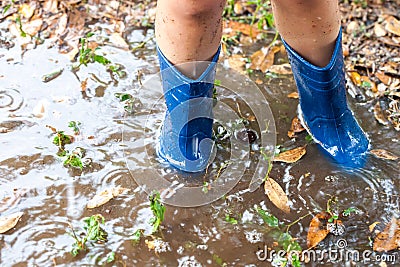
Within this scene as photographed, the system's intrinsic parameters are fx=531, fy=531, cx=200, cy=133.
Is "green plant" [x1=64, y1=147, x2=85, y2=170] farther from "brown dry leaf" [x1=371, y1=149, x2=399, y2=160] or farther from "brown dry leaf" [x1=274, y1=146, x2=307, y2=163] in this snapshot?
"brown dry leaf" [x1=371, y1=149, x2=399, y2=160]

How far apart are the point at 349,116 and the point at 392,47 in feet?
2.26

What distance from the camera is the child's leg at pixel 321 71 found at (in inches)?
63.1

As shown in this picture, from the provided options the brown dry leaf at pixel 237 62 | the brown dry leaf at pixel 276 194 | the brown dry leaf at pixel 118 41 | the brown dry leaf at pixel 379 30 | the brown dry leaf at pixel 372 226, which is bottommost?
the brown dry leaf at pixel 372 226

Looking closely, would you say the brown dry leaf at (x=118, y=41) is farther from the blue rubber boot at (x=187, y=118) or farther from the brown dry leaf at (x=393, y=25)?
the brown dry leaf at (x=393, y=25)

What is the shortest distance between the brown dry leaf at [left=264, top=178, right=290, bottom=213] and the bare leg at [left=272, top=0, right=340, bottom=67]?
0.41 metres

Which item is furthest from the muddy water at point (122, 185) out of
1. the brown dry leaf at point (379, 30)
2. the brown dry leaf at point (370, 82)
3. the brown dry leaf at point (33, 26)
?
the brown dry leaf at point (379, 30)

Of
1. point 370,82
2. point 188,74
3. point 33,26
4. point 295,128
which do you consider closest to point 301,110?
point 295,128

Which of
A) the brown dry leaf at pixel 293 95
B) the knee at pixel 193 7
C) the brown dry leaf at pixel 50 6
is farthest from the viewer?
the brown dry leaf at pixel 50 6

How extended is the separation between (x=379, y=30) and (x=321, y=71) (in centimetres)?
86

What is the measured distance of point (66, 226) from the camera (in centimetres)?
157

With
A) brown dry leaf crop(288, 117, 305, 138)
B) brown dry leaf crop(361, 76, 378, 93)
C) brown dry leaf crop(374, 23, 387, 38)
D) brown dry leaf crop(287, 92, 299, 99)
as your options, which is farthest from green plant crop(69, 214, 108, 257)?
brown dry leaf crop(374, 23, 387, 38)

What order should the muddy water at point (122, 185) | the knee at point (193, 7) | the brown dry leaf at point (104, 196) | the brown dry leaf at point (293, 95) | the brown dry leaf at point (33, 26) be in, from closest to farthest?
→ 1. the knee at point (193, 7)
2. the muddy water at point (122, 185)
3. the brown dry leaf at point (104, 196)
4. the brown dry leaf at point (293, 95)
5. the brown dry leaf at point (33, 26)

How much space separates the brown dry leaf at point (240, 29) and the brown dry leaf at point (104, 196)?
100cm

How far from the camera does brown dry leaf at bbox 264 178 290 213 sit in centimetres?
166
